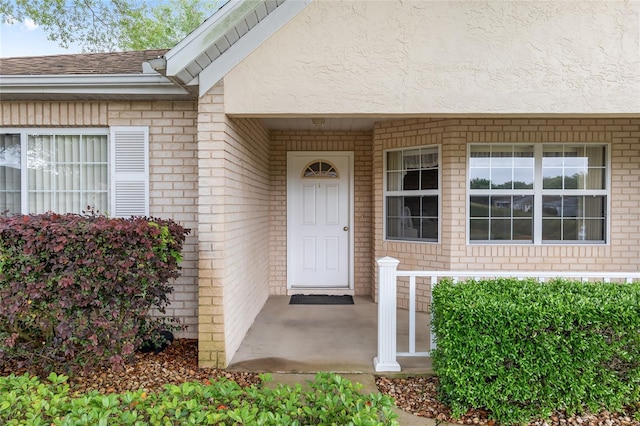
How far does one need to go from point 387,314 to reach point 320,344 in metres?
1.06

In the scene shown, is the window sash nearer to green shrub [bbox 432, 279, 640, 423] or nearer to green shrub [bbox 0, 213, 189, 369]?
green shrub [bbox 0, 213, 189, 369]

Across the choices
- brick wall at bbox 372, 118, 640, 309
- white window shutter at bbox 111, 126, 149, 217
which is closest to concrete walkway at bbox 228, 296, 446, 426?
brick wall at bbox 372, 118, 640, 309

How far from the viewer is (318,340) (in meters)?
4.31

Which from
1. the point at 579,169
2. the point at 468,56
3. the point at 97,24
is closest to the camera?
the point at 468,56

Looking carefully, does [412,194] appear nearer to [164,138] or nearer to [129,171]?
[164,138]

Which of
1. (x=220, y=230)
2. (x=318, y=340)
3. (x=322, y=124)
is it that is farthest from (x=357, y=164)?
(x=220, y=230)

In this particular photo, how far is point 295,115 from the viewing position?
3.67 m

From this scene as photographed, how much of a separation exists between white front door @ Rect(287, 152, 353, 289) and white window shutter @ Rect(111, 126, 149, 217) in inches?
107

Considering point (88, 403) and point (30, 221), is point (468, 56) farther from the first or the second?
point (30, 221)

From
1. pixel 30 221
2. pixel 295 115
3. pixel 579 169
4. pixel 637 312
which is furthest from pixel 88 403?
pixel 579 169

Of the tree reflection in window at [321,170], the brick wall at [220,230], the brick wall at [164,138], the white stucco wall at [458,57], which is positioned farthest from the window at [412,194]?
the brick wall at [164,138]

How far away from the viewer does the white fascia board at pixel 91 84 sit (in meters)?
3.78

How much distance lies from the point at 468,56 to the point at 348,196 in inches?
133

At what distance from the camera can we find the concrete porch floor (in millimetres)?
3637
